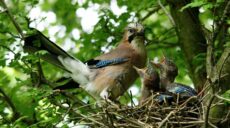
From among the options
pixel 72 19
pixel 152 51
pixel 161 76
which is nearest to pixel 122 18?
pixel 161 76

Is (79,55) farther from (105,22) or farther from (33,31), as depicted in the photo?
(33,31)

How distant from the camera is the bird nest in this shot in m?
6.02

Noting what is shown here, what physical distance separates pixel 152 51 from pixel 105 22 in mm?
2039

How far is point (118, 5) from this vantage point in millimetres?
8406

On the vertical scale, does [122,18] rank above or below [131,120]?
above

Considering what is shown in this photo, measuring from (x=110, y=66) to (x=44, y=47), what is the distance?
82cm

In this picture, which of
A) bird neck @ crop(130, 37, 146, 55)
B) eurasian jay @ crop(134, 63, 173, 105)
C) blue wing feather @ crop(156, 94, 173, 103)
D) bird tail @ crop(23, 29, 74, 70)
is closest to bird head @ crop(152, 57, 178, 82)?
eurasian jay @ crop(134, 63, 173, 105)

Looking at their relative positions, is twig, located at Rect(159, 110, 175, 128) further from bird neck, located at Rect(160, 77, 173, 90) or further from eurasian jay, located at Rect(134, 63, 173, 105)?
bird neck, located at Rect(160, 77, 173, 90)

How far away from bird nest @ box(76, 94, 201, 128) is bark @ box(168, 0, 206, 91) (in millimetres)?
1382

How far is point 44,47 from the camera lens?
7652 mm

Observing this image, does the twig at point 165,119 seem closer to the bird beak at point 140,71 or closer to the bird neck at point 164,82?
the bird neck at point 164,82

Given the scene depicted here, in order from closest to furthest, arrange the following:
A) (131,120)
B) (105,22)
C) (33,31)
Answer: (131,120) < (33,31) < (105,22)

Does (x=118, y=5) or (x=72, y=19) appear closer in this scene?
(x=118, y=5)

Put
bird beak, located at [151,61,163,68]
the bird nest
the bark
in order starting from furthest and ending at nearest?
the bark
bird beak, located at [151,61,163,68]
the bird nest
